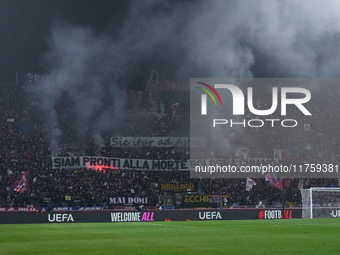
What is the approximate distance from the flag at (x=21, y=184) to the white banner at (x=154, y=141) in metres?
9.25

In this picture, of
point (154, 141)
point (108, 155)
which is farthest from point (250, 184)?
point (108, 155)

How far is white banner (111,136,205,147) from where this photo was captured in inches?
1651

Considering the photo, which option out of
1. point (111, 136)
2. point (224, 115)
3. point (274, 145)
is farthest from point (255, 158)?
point (111, 136)

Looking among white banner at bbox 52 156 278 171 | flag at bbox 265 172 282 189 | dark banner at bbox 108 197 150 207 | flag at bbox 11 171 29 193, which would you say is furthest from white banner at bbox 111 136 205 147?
flag at bbox 11 171 29 193

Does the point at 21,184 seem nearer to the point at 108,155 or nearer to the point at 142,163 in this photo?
the point at 108,155

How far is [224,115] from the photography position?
44.3m

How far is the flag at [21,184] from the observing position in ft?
109

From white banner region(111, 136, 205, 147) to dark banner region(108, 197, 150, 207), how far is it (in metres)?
7.78

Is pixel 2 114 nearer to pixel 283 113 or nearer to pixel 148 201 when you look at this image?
pixel 148 201
